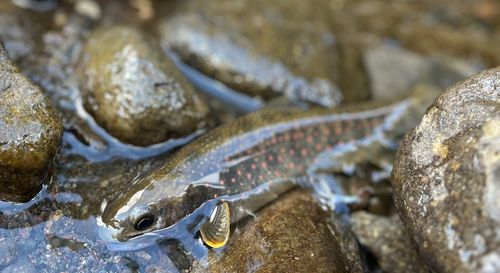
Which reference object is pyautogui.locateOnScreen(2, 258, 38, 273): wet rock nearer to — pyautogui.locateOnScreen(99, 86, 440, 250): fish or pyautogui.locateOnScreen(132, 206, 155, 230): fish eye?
pyautogui.locateOnScreen(99, 86, 440, 250): fish

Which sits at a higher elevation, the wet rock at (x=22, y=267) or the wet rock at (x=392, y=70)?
the wet rock at (x=392, y=70)

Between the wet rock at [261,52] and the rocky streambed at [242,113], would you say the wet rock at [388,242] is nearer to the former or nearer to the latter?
the rocky streambed at [242,113]

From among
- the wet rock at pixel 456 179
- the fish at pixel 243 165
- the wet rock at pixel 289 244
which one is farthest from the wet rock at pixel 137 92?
the wet rock at pixel 456 179

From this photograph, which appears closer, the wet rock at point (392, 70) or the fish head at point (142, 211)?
the fish head at point (142, 211)

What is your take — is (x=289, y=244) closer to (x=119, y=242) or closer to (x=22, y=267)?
(x=119, y=242)

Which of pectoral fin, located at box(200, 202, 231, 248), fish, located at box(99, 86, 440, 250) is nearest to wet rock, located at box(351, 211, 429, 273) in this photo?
fish, located at box(99, 86, 440, 250)

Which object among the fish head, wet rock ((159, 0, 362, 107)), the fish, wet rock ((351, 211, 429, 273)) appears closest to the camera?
the fish head

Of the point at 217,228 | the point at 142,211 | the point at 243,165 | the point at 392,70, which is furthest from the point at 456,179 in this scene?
the point at 392,70
